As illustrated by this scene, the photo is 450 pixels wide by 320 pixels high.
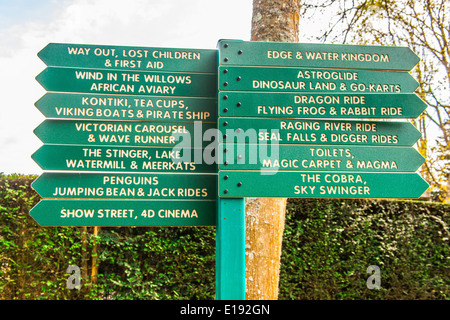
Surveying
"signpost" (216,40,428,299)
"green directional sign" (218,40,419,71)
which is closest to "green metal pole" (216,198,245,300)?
"signpost" (216,40,428,299)

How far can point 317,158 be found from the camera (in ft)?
7.34

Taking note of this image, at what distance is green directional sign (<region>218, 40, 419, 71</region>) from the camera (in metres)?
2.28

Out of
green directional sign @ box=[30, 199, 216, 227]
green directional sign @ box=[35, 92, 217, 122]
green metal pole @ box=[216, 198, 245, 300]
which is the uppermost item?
green directional sign @ box=[35, 92, 217, 122]

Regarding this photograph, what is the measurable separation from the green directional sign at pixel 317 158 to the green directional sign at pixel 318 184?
1.6 inches

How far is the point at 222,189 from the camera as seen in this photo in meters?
2.12

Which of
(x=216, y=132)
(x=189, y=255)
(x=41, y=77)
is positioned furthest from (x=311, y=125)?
(x=189, y=255)

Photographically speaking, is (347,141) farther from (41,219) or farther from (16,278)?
(16,278)

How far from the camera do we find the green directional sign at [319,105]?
220cm

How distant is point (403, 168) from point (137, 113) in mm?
1846

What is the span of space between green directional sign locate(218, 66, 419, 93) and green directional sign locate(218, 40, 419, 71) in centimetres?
4

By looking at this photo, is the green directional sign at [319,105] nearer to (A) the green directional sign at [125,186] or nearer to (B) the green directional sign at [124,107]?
(B) the green directional sign at [124,107]

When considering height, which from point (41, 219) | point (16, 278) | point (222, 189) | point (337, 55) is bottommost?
point (16, 278)

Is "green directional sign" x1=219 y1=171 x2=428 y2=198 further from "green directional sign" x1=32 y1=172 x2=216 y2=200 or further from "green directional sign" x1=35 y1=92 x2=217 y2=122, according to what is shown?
"green directional sign" x1=35 y1=92 x2=217 y2=122

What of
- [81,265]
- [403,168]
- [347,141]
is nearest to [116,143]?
[347,141]
